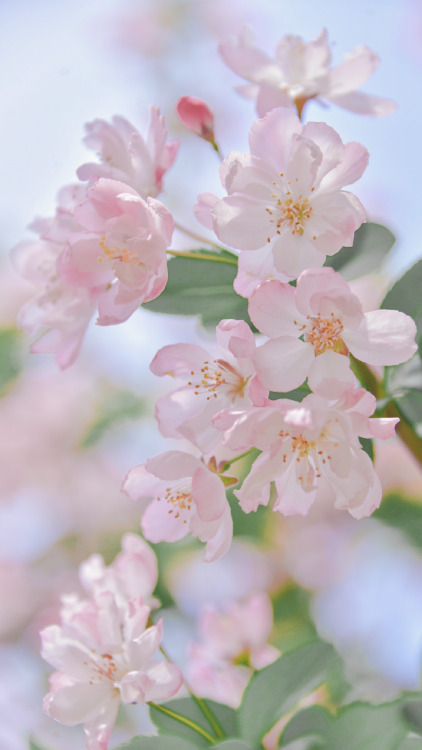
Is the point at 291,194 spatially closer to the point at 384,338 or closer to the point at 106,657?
the point at 384,338

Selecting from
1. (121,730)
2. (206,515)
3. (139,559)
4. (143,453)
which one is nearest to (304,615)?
(121,730)

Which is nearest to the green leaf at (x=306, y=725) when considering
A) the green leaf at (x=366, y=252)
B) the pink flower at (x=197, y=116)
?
the green leaf at (x=366, y=252)

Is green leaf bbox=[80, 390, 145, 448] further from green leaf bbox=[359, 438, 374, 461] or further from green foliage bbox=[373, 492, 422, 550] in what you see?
green leaf bbox=[359, 438, 374, 461]

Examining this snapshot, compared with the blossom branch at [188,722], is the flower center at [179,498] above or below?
above

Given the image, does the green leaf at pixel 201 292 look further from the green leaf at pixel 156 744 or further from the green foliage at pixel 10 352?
the green foliage at pixel 10 352

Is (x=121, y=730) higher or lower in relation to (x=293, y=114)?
lower

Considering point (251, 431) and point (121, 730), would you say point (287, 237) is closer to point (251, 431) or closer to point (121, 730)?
point (251, 431)
